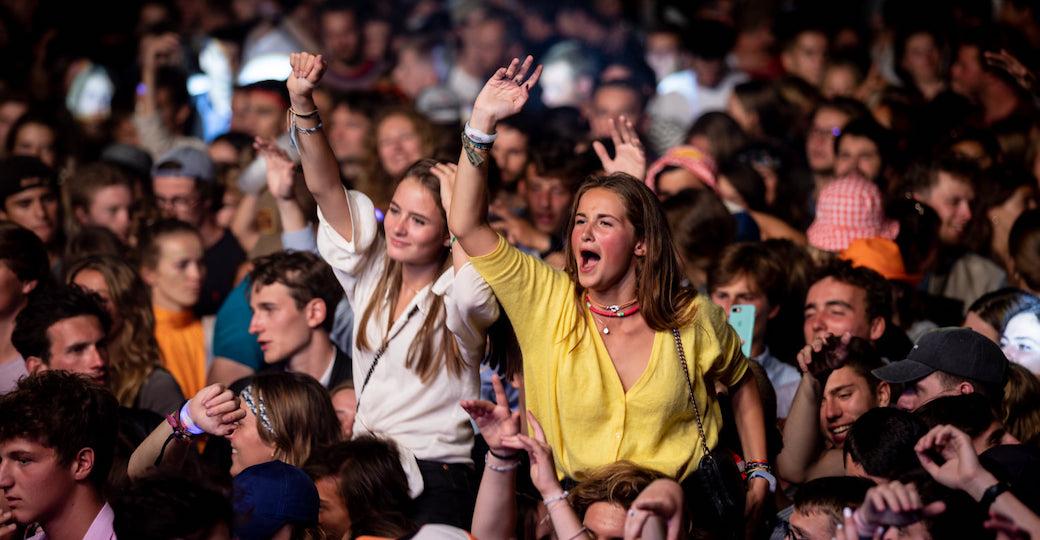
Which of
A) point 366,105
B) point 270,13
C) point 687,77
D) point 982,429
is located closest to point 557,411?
point 982,429

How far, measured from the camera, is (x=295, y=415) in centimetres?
489

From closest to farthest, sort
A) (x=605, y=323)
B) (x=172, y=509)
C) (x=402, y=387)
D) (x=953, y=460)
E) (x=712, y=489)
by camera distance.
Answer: (x=172, y=509) < (x=953, y=460) < (x=712, y=489) < (x=605, y=323) < (x=402, y=387)

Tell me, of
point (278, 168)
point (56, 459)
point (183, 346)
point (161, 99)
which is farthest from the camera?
point (161, 99)

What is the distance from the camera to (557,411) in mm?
4266

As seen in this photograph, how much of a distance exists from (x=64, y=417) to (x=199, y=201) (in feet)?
13.6

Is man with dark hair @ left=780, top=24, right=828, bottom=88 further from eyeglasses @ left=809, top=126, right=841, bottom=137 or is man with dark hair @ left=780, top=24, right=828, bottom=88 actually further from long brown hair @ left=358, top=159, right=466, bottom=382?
long brown hair @ left=358, top=159, right=466, bottom=382

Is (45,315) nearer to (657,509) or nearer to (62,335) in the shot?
(62,335)

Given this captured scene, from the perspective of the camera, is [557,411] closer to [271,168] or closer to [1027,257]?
[271,168]

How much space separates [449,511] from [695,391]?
1.09 meters

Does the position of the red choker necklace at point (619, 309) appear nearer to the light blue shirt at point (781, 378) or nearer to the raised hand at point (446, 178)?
the raised hand at point (446, 178)

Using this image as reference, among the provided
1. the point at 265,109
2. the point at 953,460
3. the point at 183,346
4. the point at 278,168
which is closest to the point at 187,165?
the point at 265,109

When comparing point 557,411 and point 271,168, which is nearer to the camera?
point 557,411

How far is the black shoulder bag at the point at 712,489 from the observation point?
4219 millimetres

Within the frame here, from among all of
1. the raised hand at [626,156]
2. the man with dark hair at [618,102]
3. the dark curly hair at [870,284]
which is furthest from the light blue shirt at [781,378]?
the man with dark hair at [618,102]
